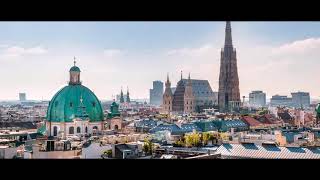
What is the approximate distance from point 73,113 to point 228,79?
17.2 meters

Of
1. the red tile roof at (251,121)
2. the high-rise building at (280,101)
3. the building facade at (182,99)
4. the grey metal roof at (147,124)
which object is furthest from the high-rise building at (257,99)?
the grey metal roof at (147,124)

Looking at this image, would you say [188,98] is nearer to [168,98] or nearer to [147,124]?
[168,98]

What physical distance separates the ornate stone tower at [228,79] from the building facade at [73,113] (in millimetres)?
15524

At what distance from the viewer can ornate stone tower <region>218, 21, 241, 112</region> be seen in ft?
108

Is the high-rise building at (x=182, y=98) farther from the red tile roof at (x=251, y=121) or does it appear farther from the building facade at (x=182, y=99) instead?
the red tile roof at (x=251, y=121)

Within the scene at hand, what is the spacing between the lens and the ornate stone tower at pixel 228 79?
3303 cm

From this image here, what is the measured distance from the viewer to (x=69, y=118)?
18266mm

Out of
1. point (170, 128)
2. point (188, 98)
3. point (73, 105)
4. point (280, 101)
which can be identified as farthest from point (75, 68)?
point (280, 101)

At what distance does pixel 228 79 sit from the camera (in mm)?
33531
